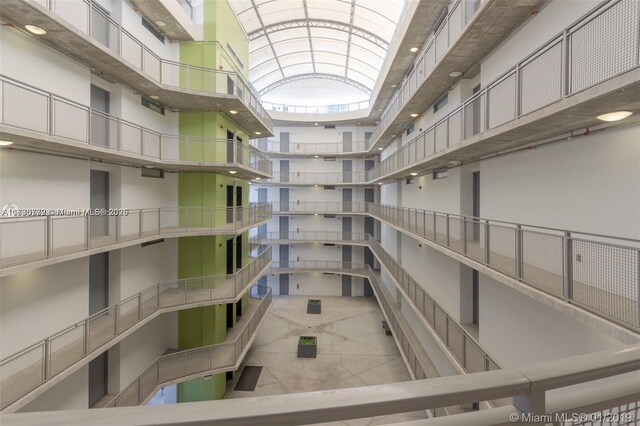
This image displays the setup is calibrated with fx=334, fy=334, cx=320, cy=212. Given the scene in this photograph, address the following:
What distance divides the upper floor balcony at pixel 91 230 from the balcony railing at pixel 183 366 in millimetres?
4014

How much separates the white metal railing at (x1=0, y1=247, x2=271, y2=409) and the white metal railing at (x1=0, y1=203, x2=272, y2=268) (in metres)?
1.63

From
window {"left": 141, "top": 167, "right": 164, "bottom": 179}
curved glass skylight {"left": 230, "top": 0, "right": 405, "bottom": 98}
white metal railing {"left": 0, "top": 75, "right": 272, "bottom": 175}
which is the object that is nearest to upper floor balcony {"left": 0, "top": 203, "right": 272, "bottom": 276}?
window {"left": 141, "top": 167, "right": 164, "bottom": 179}

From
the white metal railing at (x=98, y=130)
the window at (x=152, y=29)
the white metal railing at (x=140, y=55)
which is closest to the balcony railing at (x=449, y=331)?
the white metal railing at (x=98, y=130)

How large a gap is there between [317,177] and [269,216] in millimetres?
8898

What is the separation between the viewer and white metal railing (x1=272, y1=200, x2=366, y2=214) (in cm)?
2609

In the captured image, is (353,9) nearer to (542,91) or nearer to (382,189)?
(382,189)

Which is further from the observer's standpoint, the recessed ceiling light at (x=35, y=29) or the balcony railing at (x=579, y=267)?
the recessed ceiling light at (x=35, y=29)

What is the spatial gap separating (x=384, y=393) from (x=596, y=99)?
14.4 feet

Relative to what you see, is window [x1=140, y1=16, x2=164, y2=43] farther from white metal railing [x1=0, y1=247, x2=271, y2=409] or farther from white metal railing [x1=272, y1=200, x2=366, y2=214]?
white metal railing [x1=272, y1=200, x2=366, y2=214]

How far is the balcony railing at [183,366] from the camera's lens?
9508 mm

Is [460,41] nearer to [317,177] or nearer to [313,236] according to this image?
[317,177]

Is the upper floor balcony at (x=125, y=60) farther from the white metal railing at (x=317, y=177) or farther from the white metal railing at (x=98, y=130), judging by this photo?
the white metal railing at (x=317, y=177)

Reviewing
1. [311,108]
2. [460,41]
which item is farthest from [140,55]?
[311,108]

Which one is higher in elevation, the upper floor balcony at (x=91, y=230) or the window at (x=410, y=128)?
the window at (x=410, y=128)
